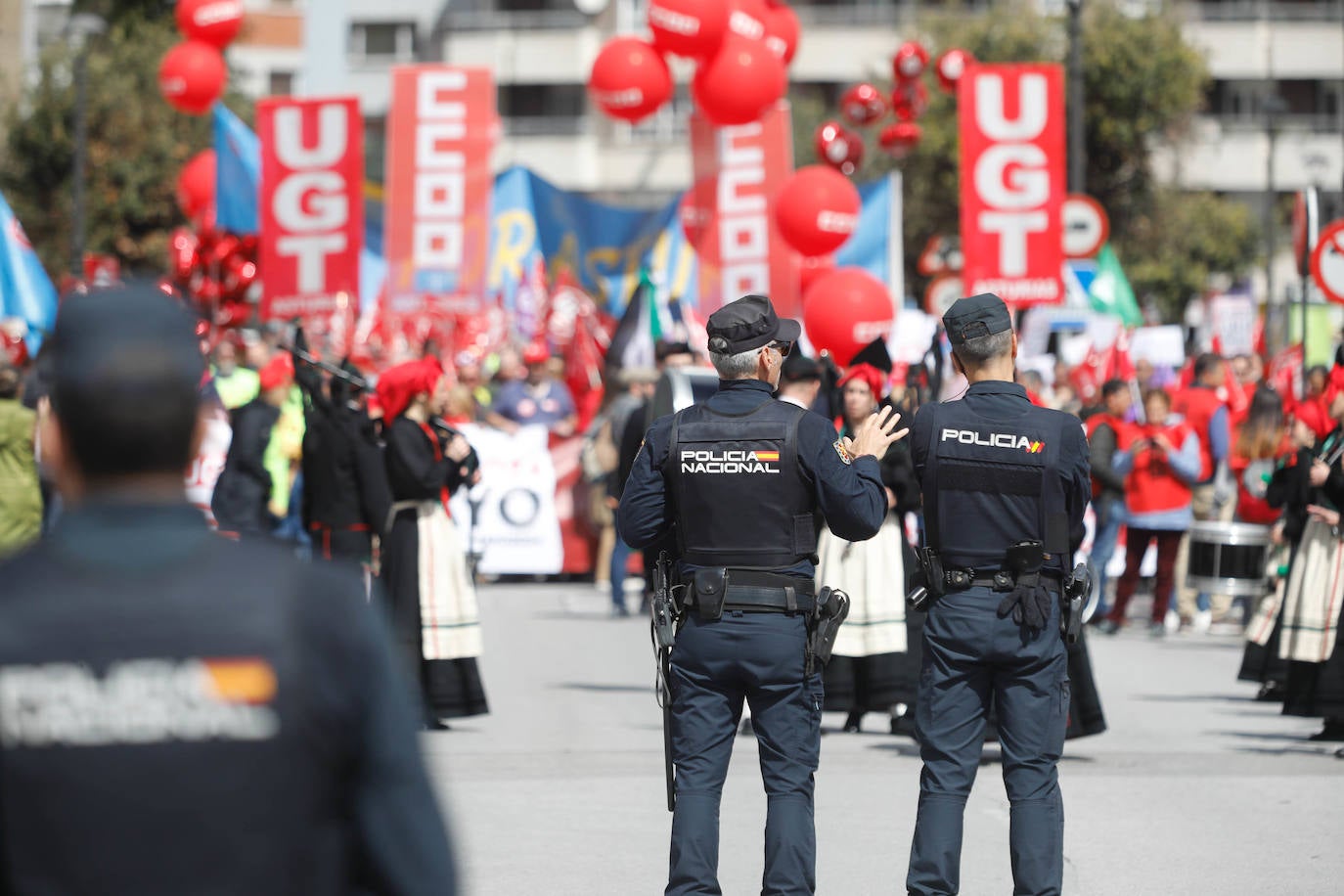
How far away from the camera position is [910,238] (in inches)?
1943

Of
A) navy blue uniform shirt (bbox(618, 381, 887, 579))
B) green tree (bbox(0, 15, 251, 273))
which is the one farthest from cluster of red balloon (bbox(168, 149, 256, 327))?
green tree (bbox(0, 15, 251, 273))

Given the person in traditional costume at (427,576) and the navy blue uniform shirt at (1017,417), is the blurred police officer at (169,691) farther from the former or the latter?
the person in traditional costume at (427,576)

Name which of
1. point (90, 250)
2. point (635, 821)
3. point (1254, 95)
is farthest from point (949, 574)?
point (1254, 95)

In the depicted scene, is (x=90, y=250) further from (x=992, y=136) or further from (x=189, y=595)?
(x=189, y=595)

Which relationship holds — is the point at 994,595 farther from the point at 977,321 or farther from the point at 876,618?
the point at 876,618

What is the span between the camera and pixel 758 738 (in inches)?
239

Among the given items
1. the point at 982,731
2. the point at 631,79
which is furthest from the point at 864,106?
the point at 982,731

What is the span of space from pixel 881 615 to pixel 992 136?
27.5 ft

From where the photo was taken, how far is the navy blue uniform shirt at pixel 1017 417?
6.39 meters

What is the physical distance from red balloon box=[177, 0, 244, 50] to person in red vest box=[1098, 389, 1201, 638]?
442 inches

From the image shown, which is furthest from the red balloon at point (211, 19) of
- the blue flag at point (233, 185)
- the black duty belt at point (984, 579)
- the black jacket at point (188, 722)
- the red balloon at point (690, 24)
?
the black jacket at point (188, 722)

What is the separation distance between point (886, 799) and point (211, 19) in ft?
53.9

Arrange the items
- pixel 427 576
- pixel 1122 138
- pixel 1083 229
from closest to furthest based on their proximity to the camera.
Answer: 1. pixel 427 576
2. pixel 1083 229
3. pixel 1122 138

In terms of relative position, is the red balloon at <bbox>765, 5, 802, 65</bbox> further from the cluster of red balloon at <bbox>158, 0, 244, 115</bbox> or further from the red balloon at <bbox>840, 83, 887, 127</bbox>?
the cluster of red balloon at <bbox>158, 0, 244, 115</bbox>
